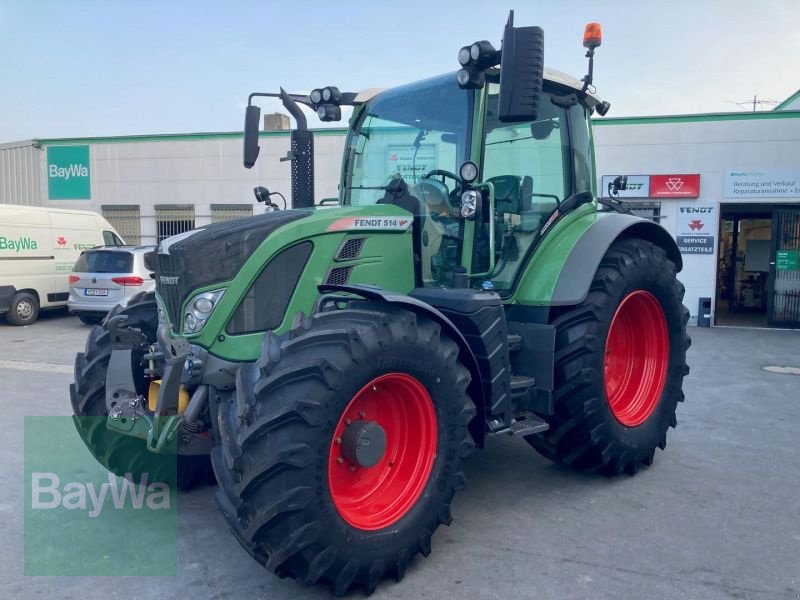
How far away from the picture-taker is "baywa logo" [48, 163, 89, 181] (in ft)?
59.0

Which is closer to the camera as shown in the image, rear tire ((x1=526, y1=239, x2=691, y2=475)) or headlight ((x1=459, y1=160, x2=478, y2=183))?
headlight ((x1=459, y1=160, x2=478, y2=183))

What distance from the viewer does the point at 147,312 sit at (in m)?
4.44

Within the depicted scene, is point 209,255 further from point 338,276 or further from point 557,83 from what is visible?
point 557,83

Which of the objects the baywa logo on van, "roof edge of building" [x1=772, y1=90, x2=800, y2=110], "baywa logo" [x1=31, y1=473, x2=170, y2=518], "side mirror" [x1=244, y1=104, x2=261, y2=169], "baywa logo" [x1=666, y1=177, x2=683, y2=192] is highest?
"roof edge of building" [x1=772, y1=90, x2=800, y2=110]

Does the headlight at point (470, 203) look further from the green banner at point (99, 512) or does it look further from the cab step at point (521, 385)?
the green banner at point (99, 512)

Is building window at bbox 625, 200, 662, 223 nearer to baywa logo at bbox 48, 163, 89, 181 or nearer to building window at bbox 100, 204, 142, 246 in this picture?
building window at bbox 100, 204, 142, 246

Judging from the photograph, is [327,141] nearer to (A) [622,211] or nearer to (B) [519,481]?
(A) [622,211]

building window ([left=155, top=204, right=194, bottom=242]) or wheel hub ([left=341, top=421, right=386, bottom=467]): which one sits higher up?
building window ([left=155, top=204, right=194, bottom=242])

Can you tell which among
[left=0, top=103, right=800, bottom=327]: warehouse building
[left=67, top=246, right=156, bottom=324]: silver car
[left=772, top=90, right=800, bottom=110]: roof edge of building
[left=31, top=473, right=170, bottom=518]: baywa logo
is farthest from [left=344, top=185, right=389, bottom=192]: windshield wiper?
[left=772, top=90, right=800, bottom=110]: roof edge of building

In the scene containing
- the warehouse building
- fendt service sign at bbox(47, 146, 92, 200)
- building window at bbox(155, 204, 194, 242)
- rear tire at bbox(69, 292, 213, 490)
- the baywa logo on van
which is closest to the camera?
rear tire at bbox(69, 292, 213, 490)

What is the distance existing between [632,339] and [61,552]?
4.00 m

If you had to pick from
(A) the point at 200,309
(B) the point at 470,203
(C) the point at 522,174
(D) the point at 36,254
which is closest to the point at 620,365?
(C) the point at 522,174

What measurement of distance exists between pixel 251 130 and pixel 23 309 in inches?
402

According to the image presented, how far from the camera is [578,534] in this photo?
155 inches
